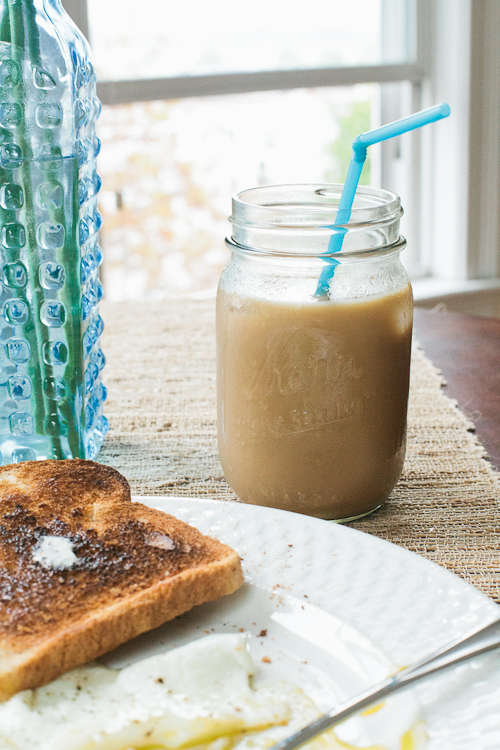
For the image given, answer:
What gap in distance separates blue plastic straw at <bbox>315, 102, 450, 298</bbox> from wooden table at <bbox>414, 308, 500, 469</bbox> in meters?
0.36

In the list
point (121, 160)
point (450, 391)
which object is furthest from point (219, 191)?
point (450, 391)

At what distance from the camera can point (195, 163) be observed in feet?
8.70

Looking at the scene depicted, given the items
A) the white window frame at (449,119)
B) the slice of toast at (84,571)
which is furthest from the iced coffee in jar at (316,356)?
the white window frame at (449,119)

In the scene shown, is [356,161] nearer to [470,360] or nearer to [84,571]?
[84,571]

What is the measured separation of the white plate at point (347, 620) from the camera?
1.78 ft

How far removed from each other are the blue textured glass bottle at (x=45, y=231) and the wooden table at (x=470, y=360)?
21.2 inches

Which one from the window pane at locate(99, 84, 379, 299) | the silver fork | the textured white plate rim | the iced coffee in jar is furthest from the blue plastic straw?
the window pane at locate(99, 84, 379, 299)

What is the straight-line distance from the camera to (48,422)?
35.8 inches

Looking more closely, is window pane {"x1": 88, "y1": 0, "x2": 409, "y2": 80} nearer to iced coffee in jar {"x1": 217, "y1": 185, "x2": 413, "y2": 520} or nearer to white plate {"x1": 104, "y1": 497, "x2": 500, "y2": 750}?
iced coffee in jar {"x1": 217, "y1": 185, "x2": 413, "y2": 520}

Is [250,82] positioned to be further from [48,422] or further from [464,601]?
[464,601]

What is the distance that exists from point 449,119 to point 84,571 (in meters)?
2.45

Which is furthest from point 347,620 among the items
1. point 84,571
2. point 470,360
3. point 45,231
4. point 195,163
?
point 195,163

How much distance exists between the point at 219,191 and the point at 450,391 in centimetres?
172

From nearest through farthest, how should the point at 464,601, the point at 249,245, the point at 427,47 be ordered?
the point at 464,601 → the point at 249,245 → the point at 427,47
